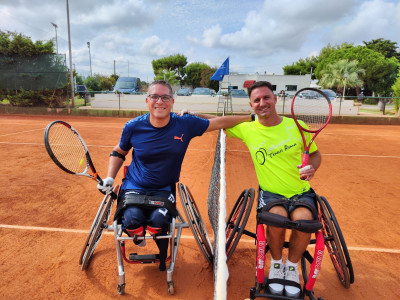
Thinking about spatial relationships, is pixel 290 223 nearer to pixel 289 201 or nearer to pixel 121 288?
pixel 289 201

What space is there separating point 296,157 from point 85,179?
453 cm

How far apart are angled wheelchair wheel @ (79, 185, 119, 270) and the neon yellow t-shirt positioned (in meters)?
1.57

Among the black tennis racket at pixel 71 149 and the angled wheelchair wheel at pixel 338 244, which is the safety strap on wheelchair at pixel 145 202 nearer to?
the black tennis racket at pixel 71 149

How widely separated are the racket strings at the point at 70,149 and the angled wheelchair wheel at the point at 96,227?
0.46 m

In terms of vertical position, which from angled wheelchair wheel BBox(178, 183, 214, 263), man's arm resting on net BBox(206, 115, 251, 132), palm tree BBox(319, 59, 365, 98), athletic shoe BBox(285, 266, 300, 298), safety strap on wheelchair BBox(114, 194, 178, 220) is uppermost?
palm tree BBox(319, 59, 365, 98)

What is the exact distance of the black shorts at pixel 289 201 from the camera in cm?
233

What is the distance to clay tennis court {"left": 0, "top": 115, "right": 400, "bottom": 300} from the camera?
2586 mm

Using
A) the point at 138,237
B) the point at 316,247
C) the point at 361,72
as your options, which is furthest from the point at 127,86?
the point at 361,72

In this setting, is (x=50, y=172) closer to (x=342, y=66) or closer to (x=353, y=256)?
(x=353, y=256)

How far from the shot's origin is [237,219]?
253cm

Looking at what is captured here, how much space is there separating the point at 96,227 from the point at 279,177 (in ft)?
6.36

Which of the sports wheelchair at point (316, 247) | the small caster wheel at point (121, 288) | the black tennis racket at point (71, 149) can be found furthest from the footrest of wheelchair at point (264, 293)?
the black tennis racket at point (71, 149)

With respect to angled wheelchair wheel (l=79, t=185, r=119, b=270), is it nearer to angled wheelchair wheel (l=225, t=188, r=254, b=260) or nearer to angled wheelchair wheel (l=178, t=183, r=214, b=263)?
angled wheelchair wheel (l=178, t=183, r=214, b=263)

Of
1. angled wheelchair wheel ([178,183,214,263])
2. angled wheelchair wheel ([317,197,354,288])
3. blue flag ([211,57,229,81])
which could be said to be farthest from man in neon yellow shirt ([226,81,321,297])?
blue flag ([211,57,229,81])
